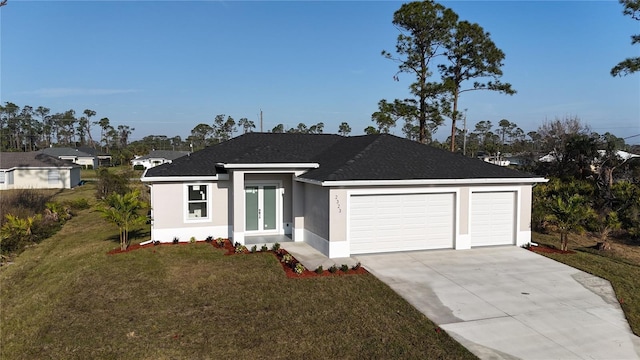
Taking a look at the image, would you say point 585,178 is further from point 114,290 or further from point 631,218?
point 114,290

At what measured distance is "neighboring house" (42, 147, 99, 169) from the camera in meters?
70.4

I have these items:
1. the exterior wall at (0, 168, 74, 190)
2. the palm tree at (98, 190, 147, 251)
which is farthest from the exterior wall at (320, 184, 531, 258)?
the exterior wall at (0, 168, 74, 190)

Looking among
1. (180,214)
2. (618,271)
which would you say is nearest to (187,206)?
(180,214)

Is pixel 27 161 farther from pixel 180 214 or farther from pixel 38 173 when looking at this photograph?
pixel 180 214

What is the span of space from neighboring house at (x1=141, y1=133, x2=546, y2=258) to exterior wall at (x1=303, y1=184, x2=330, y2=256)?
0.03 metres

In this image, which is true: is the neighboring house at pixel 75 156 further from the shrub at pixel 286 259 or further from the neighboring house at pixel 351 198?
the shrub at pixel 286 259

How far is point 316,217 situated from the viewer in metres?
14.0

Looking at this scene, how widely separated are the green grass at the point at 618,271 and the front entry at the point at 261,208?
383 inches

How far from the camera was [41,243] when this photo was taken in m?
17.7

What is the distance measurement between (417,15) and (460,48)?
14.9 ft

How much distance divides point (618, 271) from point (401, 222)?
20.3 feet

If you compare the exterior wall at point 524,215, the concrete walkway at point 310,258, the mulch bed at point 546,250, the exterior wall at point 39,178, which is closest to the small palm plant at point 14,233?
the concrete walkway at point 310,258

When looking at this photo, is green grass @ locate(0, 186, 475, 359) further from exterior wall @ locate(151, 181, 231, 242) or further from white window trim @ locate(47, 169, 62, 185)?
white window trim @ locate(47, 169, 62, 185)

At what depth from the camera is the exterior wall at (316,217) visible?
1308cm
